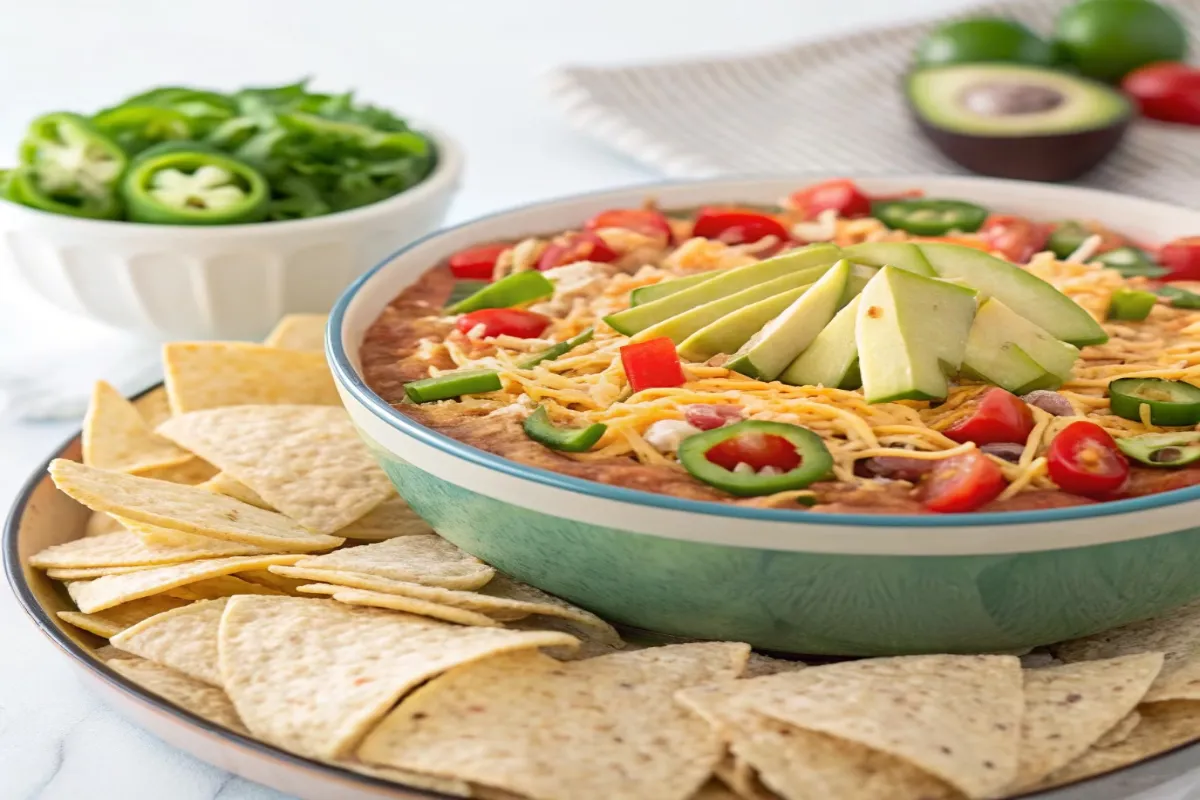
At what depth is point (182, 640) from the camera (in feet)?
10.8

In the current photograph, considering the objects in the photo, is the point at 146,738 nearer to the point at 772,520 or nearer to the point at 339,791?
the point at 339,791

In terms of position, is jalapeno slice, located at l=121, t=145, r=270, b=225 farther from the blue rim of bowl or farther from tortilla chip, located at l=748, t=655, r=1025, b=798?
tortilla chip, located at l=748, t=655, r=1025, b=798

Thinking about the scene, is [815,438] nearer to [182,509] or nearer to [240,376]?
[182,509]

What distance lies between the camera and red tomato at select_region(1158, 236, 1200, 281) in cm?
449

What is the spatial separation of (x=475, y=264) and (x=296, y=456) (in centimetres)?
90

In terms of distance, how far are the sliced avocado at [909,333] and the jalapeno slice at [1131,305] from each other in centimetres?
62

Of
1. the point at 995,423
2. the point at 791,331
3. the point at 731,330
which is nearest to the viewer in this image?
the point at 995,423

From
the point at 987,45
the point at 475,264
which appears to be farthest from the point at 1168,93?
the point at 475,264

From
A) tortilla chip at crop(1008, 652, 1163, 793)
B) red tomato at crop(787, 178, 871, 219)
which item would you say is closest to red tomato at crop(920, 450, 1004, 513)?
tortilla chip at crop(1008, 652, 1163, 793)

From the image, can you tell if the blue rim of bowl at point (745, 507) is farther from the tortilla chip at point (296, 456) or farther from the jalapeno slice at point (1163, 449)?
the tortilla chip at point (296, 456)

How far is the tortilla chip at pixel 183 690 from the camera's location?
3084 mm

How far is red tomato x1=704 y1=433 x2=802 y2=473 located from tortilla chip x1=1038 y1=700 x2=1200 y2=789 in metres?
0.81

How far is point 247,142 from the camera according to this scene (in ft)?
19.2

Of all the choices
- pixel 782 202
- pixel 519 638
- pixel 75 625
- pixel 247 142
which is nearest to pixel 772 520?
pixel 519 638
